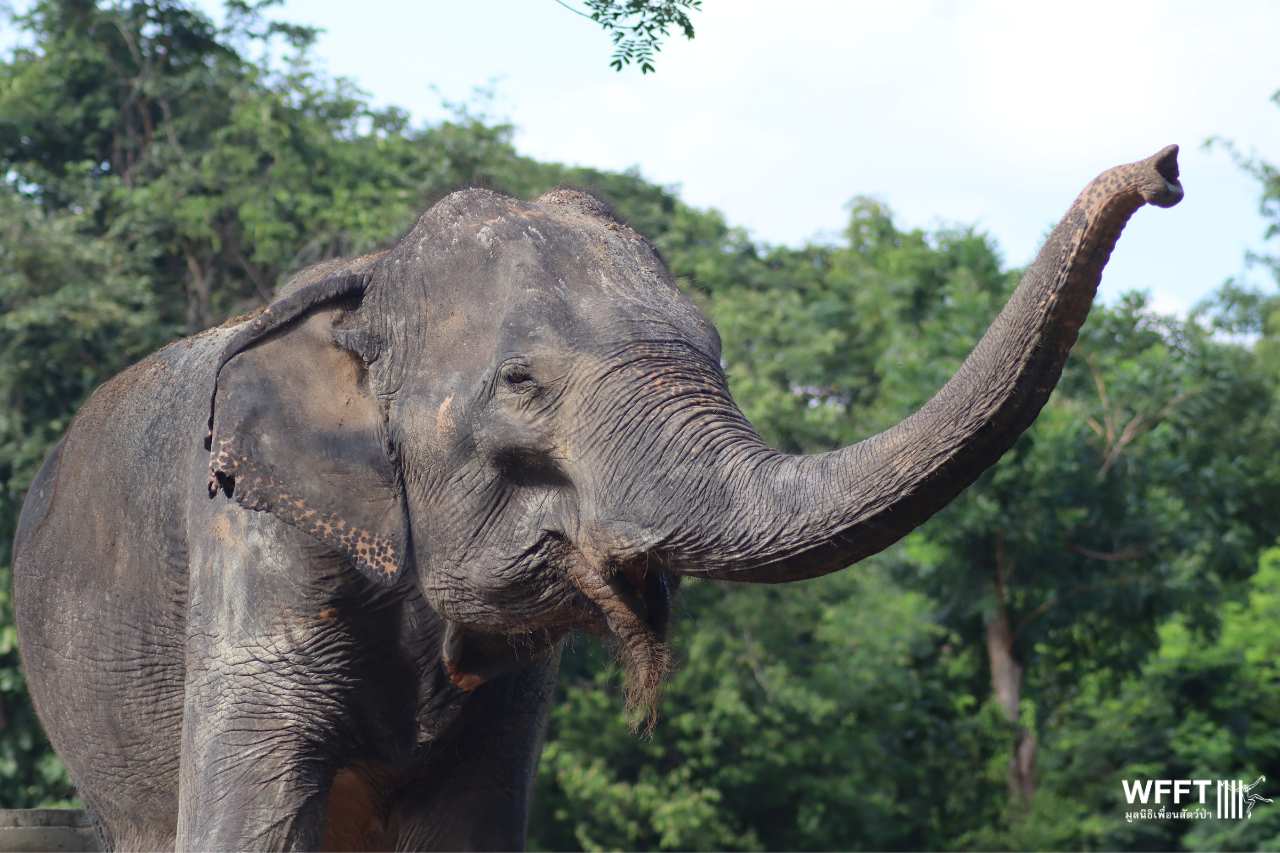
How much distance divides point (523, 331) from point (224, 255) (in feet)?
41.6

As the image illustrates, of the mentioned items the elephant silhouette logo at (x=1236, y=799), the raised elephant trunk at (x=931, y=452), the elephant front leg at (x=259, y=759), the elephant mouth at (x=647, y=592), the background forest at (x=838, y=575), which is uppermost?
the background forest at (x=838, y=575)

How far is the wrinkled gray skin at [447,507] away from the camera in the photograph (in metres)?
3.40

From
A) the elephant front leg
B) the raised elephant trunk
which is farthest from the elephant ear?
the raised elephant trunk

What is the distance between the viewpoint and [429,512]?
395cm

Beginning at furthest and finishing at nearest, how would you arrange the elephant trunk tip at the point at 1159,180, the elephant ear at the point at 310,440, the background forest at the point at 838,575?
1. the background forest at the point at 838,575
2. the elephant ear at the point at 310,440
3. the elephant trunk tip at the point at 1159,180

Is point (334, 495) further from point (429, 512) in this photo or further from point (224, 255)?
point (224, 255)

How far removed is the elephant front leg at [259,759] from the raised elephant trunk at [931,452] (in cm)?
100

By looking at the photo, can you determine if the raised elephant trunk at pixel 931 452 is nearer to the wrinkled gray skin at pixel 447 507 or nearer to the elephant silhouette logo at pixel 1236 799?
the wrinkled gray skin at pixel 447 507

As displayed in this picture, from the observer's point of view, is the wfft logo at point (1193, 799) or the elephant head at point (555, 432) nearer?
the elephant head at point (555, 432)

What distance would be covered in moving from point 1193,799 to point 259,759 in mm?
14752

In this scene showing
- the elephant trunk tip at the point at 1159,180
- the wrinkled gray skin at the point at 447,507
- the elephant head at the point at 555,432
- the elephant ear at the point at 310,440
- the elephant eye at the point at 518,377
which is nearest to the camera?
the elephant trunk tip at the point at 1159,180

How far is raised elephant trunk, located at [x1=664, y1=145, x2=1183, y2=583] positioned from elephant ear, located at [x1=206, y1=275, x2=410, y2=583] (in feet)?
2.48

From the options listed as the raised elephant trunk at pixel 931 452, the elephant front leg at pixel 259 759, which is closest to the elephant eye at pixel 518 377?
the raised elephant trunk at pixel 931 452

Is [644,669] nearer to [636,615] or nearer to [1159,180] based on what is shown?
[636,615]
